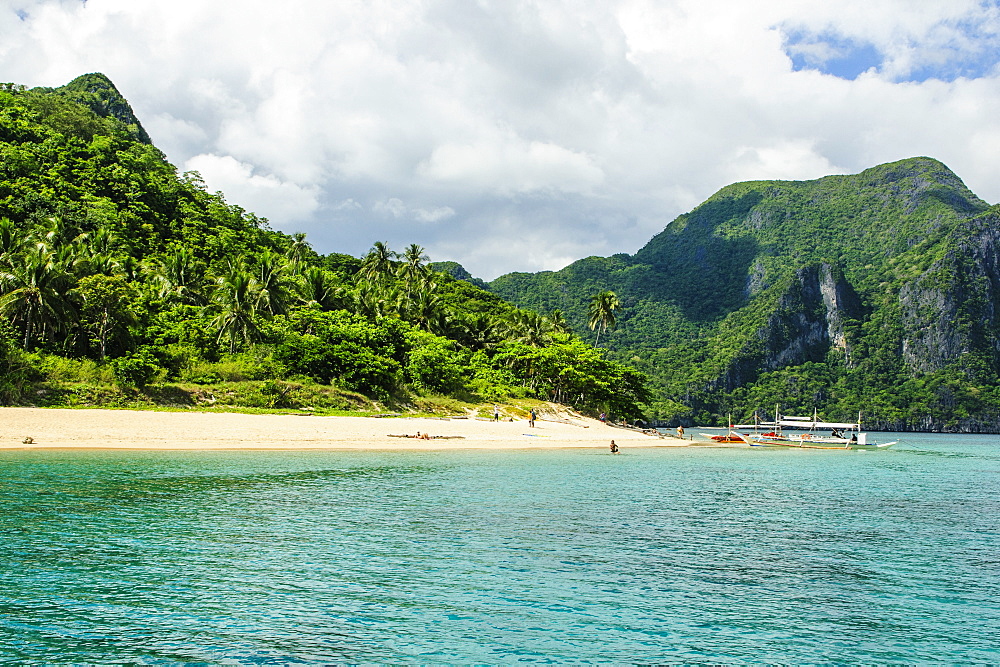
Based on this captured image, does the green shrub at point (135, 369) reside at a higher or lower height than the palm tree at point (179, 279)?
lower

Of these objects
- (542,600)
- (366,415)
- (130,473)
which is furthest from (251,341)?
(542,600)

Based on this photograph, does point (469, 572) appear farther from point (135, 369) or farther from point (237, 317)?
point (237, 317)

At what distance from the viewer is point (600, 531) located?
632 inches

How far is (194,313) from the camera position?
56719mm

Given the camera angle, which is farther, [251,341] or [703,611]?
[251,341]

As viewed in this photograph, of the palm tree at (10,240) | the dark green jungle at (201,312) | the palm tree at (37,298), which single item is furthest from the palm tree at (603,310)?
the palm tree at (37,298)

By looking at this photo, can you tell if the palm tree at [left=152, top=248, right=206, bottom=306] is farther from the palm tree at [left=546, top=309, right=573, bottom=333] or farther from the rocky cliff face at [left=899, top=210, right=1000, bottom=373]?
the rocky cliff face at [left=899, top=210, right=1000, bottom=373]

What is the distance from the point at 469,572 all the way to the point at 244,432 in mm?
26618

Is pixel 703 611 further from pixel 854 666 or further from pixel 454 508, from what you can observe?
pixel 454 508

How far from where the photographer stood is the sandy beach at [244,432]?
99.0 ft

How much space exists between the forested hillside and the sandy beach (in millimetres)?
4982

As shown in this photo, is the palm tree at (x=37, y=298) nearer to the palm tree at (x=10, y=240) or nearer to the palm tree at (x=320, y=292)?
the palm tree at (x=10, y=240)

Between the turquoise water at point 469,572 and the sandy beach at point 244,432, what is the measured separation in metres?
7.24

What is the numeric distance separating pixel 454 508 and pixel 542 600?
8.27 m
